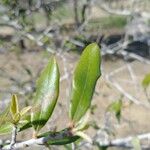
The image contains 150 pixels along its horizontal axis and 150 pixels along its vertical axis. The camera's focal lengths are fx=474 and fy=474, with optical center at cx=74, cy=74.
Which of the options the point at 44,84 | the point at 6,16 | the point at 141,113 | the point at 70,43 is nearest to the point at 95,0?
the point at 70,43

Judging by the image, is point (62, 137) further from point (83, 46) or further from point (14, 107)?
point (83, 46)

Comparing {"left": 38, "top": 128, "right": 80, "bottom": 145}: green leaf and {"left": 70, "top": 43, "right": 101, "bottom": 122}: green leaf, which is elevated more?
{"left": 70, "top": 43, "right": 101, "bottom": 122}: green leaf

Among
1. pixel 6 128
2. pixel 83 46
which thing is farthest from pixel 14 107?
pixel 83 46

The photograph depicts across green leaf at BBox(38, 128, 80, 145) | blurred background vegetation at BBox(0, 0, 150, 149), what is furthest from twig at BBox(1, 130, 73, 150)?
blurred background vegetation at BBox(0, 0, 150, 149)

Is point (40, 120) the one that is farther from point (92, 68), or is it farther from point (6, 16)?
point (6, 16)

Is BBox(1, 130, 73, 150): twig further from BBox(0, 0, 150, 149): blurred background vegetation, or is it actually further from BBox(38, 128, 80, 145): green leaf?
BBox(0, 0, 150, 149): blurred background vegetation

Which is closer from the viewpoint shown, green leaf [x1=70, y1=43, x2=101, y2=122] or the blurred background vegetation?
green leaf [x1=70, y1=43, x2=101, y2=122]

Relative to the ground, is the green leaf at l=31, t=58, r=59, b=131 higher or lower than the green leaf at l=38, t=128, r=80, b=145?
higher
